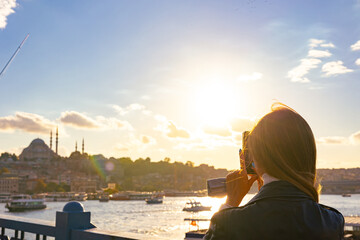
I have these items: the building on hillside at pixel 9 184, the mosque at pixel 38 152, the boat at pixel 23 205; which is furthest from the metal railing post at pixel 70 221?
the mosque at pixel 38 152

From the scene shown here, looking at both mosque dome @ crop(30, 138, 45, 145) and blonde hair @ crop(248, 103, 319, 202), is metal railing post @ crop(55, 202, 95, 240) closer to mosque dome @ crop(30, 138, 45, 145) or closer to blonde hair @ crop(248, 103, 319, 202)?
blonde hair @ crop(248, 103, 319, 202)

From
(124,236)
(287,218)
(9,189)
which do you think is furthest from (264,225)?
(9,189)

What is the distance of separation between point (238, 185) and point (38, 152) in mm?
195712

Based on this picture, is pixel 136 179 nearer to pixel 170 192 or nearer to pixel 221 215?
pixel 170 192

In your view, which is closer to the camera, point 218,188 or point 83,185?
point 218,188

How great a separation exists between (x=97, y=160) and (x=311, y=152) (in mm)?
199836

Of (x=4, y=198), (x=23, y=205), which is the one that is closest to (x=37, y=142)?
(x=4, y=198)

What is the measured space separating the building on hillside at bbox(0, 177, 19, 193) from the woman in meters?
155

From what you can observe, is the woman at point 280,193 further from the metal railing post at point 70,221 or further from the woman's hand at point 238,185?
the metal railing post at point 70,221

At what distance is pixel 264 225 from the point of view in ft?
3.82

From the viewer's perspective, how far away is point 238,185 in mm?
1379

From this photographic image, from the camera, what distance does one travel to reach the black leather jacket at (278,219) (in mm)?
1160

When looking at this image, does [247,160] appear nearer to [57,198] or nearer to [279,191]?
[279,191]

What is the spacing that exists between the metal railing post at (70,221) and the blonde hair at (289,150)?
2629 mm
